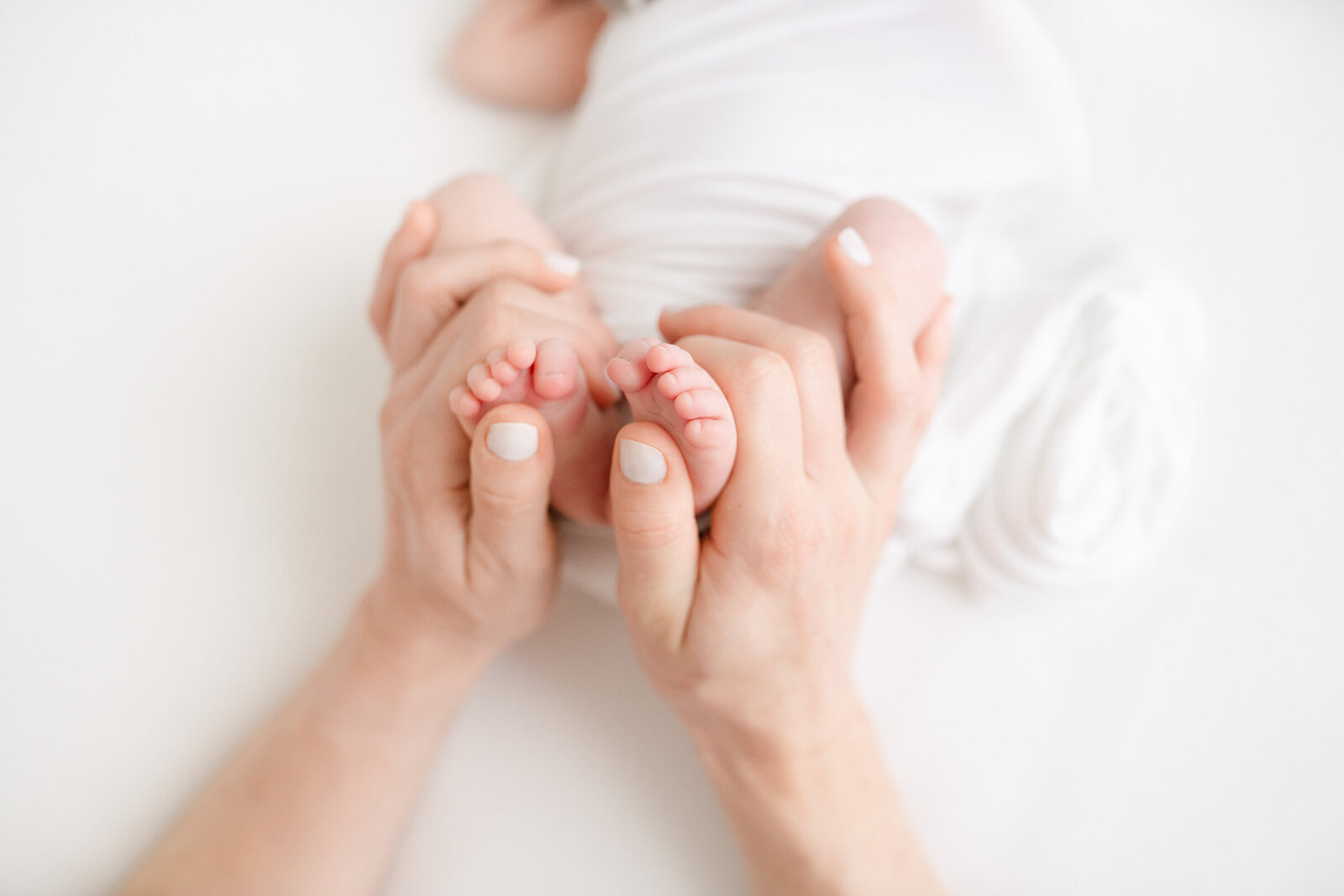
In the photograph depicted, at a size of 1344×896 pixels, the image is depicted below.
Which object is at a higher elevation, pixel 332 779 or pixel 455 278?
pixel 455 278

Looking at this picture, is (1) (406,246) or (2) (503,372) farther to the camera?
(1) (406,246)

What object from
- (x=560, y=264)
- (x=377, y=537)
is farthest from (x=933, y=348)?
(x=377, y=537)

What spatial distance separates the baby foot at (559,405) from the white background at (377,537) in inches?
9.9

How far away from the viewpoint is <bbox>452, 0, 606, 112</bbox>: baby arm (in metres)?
1.11

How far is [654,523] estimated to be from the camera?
52 centimetres

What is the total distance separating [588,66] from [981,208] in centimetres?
55

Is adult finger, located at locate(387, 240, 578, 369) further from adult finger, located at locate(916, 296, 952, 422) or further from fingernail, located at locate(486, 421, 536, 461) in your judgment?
adult finger, located at locate(916, 296, 952, 422)

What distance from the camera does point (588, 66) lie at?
43.9 inches

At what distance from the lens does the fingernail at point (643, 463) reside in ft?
1.65

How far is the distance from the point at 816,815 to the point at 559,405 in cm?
39

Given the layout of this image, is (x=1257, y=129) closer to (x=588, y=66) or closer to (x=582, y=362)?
(x=588, y=66)

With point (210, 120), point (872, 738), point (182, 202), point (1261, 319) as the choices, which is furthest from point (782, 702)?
point (210, 120)

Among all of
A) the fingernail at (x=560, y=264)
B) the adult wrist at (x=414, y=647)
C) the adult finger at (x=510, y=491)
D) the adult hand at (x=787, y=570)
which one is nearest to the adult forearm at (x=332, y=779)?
the adult wrist at (x=414, y=647)

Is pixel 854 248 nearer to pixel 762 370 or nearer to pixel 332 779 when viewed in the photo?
pixel 762 370
